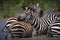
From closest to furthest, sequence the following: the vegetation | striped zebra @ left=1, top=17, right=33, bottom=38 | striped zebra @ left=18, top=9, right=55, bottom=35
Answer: striped zebra @ left=1, top=17, right=33, bottom=38
striped zebra @ left=18, top=9, right=55, bottom=35
the vegetation

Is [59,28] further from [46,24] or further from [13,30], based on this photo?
[13,30]

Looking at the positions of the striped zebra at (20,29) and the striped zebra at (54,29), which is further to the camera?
the striped zebra at (54,29)

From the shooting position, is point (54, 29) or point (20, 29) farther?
point (54, 29)

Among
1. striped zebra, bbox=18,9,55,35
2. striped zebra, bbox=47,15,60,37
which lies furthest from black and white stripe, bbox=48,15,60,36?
striped zebra, bbox=18,9,55,35

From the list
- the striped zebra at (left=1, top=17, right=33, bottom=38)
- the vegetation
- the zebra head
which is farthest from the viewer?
the vegetation

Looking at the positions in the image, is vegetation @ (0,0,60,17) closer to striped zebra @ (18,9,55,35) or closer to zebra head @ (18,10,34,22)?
striped zebra @ (18,9,55,35)

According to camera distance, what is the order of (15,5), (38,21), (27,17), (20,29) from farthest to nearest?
(15,5) < (38,21) < (27,17) < (20,29)

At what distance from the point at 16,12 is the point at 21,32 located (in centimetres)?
273

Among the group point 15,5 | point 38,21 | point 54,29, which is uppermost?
point 15,5

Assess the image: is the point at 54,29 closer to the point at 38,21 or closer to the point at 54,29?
the point at 54,29

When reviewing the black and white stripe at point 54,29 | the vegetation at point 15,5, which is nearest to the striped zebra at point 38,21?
the black and white stripe at point 54,29

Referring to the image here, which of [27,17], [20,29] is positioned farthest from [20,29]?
[27,17]

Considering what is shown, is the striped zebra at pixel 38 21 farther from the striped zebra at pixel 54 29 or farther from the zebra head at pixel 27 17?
the striped zebra at pixel 54 29

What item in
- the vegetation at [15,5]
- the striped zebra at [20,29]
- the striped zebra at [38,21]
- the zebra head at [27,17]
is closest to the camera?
the striped zebra at [20,29]
